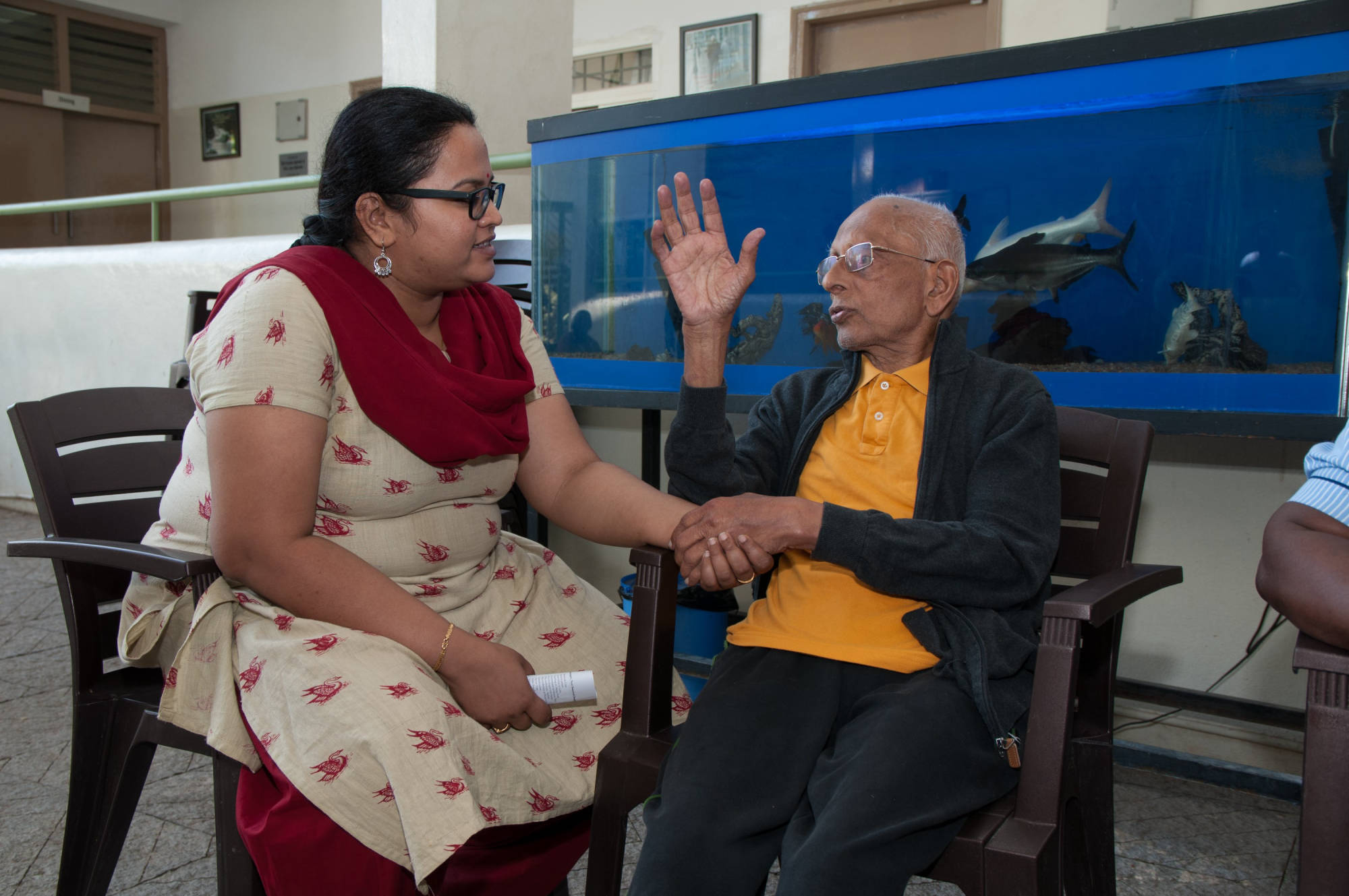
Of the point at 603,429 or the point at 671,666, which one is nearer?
the point at 671,666

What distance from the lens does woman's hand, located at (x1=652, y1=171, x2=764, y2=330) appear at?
1463 mm

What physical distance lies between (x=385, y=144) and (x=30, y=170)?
29.9 feet

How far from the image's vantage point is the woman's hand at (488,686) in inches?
50.7

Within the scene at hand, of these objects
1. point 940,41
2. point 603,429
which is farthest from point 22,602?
point 940,41

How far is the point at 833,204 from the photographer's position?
244 centimetres

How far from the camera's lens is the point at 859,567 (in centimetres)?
126

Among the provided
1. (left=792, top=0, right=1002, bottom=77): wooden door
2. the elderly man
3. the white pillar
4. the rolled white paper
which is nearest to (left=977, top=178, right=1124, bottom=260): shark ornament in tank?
the elderly man

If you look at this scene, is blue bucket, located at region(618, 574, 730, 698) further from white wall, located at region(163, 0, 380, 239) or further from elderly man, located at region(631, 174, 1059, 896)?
white wall, located at region(163, 0, 380, 239)

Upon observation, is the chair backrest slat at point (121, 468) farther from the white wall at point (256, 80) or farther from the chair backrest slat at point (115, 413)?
the white wall at point (256, 80)

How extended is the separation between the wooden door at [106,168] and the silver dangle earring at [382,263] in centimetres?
900

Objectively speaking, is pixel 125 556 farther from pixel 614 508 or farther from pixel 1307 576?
pixel 1307 576

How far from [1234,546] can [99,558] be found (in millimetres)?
2387

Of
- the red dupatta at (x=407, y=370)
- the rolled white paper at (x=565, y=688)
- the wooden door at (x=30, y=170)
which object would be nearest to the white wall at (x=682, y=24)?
the red dupatta at (x=407, y=370)

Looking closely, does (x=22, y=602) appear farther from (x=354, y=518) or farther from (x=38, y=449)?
(x=354, y=518)
